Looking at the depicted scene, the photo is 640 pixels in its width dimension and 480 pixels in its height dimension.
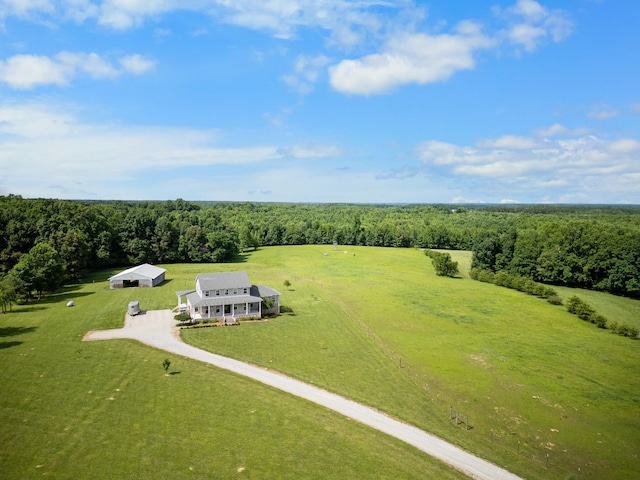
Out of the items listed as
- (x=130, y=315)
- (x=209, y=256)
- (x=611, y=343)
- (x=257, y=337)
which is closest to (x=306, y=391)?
(x=257, y=337)

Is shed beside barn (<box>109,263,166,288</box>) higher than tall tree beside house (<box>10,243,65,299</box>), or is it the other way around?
tall tree beside house (<box>10,243,65,299</box>)

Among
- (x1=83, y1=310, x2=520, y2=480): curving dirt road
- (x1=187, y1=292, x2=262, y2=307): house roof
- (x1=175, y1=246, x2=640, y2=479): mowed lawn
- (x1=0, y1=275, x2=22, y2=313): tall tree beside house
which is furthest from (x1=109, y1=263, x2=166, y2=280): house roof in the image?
(x1=187, y1=292, x2=262, y2=307): house roof

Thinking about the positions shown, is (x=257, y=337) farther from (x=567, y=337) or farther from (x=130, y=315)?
(x=567, y=337)

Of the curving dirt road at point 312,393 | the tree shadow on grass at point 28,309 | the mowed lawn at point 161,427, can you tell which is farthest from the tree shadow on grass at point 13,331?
the tree shadow on grass at point 28,309

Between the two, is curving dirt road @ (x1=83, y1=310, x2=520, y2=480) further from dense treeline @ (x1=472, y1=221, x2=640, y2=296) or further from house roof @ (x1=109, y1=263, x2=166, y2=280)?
dense treeline @ (x1=472, y1=221, x2=640, y2=296)

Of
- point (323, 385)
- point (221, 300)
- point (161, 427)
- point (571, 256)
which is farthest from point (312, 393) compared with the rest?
point (571, 256)

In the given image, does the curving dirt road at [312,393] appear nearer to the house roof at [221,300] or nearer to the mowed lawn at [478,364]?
the mowed lawn at [478,364]
